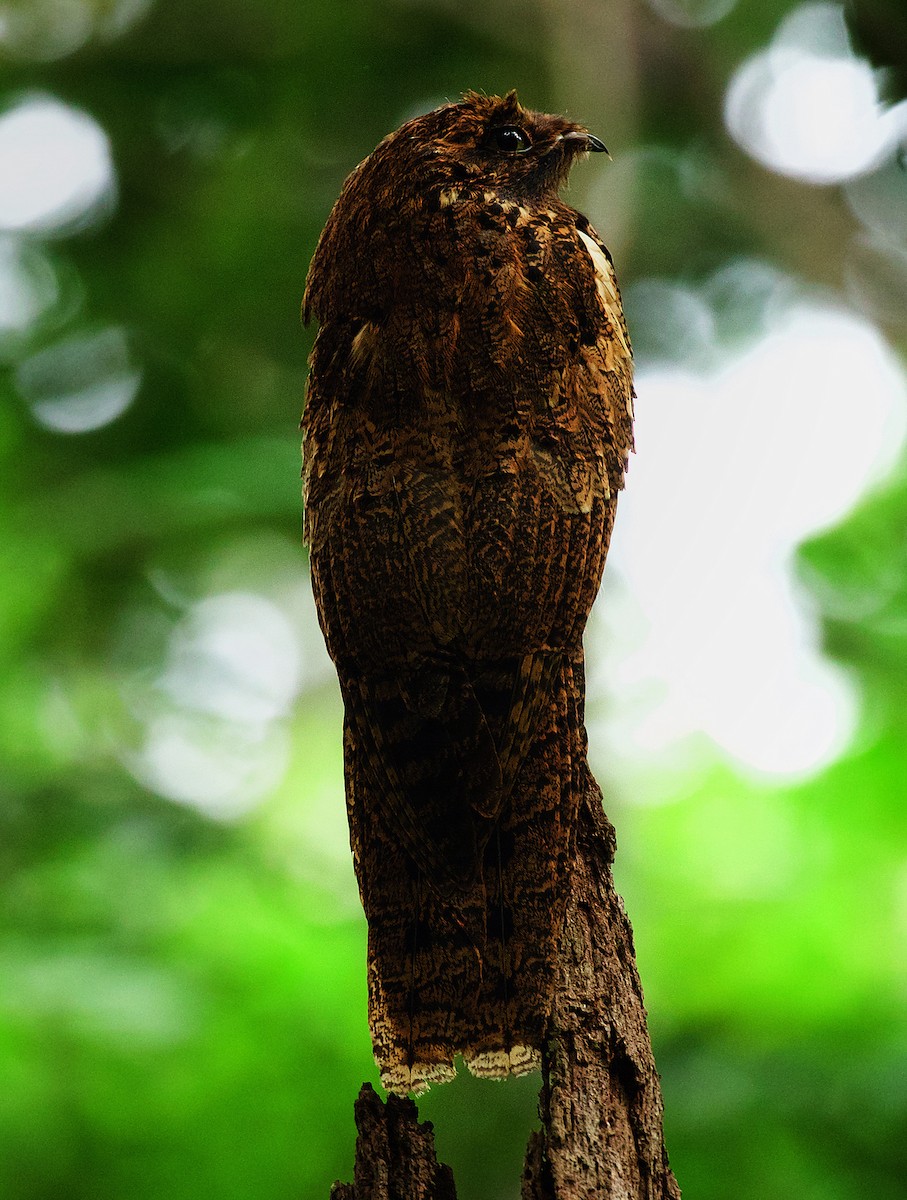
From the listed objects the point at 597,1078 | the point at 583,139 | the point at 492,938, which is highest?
the point at 583,139

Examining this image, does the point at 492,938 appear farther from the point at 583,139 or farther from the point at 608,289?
the point at 583,139

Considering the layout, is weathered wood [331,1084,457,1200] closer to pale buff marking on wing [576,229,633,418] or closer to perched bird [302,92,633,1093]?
perched bird [302,92,633,1093]

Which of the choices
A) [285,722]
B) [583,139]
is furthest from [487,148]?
[285,722]

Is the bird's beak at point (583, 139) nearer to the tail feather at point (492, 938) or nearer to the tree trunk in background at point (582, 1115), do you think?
the tail feather at point (492, 938)

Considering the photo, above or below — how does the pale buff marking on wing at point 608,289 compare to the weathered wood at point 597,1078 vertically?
above

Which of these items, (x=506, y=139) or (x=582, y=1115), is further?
(x=506, y=139)

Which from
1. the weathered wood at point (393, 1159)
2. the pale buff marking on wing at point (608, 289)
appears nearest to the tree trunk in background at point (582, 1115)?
the weathered wood at point (393, 1159)

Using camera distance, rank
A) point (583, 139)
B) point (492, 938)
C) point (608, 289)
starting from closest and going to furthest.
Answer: point (492, 938) < point (608, 289) < point (583, 139)
